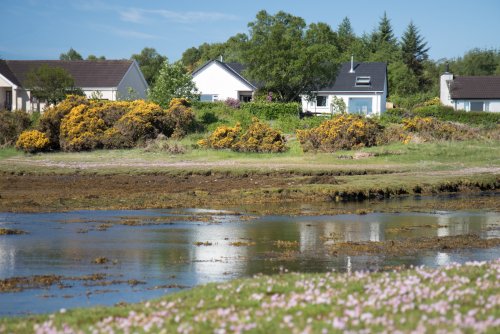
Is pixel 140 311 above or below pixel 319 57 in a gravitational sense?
below

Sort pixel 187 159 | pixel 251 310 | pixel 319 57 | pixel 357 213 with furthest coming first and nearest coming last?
pixel 319 57 → pixel 187 159 → pixel 357 213 → pixel 251 310

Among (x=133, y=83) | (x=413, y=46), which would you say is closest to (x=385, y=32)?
(x=413, y=46)

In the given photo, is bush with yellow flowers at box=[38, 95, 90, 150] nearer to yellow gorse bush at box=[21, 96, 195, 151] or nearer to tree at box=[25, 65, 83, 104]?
yellow gorse bush at box=[21, 96, 195, 151]

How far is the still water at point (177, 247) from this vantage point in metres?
16.1

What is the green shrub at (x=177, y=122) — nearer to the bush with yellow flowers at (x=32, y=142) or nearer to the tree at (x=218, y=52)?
the bush with yellow flowers at (x=32, y=142)

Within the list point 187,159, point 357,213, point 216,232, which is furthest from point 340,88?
point 216,232

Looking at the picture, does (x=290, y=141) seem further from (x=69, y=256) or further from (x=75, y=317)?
(x=75, y=317)

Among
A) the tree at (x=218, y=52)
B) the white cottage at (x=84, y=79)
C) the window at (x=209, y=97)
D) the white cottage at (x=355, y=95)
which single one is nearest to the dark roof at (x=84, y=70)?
the white cottage at (x=84, y=79)

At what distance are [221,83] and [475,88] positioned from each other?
88.7 feet

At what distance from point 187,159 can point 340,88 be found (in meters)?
32.7

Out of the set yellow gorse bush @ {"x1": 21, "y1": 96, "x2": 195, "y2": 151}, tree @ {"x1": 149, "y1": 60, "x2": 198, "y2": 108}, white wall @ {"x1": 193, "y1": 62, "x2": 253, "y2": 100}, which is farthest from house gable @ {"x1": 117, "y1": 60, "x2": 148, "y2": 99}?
yellow gorse bush @ {"x1": 21, "y1": 96, "x2": 195, "y2": 151}

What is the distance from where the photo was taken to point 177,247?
2139 centimetres

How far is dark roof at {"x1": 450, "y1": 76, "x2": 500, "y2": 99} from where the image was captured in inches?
3187

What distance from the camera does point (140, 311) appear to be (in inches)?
478
